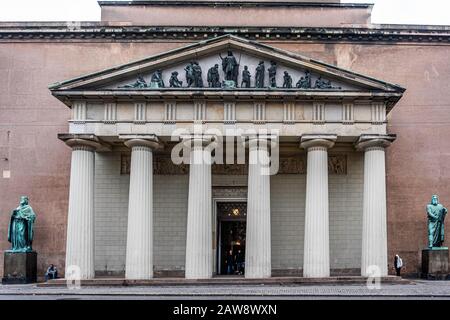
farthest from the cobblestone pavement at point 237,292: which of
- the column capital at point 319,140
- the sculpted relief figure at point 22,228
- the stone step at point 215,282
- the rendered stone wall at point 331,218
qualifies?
the column capital at point 319,140

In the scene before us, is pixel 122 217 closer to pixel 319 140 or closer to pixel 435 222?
pixel 319 140

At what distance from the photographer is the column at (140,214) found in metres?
27.1

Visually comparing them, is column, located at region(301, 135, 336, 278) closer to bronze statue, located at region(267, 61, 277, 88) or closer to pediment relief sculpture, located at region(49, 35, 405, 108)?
pediment relief sculpture, located at region(49, 35, 405, 108)

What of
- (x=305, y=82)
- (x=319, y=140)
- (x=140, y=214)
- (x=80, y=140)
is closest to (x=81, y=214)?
Answer: (x=140, y=214)

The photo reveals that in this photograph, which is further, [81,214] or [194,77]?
[194,77]

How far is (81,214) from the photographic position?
2747cm

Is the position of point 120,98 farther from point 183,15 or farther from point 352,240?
point 352,240

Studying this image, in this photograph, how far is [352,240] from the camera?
30750 mm

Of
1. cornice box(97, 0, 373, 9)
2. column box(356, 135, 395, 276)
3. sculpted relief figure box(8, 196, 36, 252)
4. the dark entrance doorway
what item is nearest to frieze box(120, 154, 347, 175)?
the dark entrance doorway

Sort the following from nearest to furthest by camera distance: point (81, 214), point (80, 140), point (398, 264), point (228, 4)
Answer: point (81, 214) → point (80, 140) → point (398, 264) → point (228, 4)

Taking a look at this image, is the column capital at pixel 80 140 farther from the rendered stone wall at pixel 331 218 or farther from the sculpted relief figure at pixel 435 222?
the sculpted relief figure at pixel 435 222

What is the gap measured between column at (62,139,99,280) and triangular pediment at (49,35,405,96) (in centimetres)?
287

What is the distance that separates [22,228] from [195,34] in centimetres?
1322

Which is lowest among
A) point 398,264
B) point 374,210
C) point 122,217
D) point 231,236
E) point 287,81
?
point 398,264
